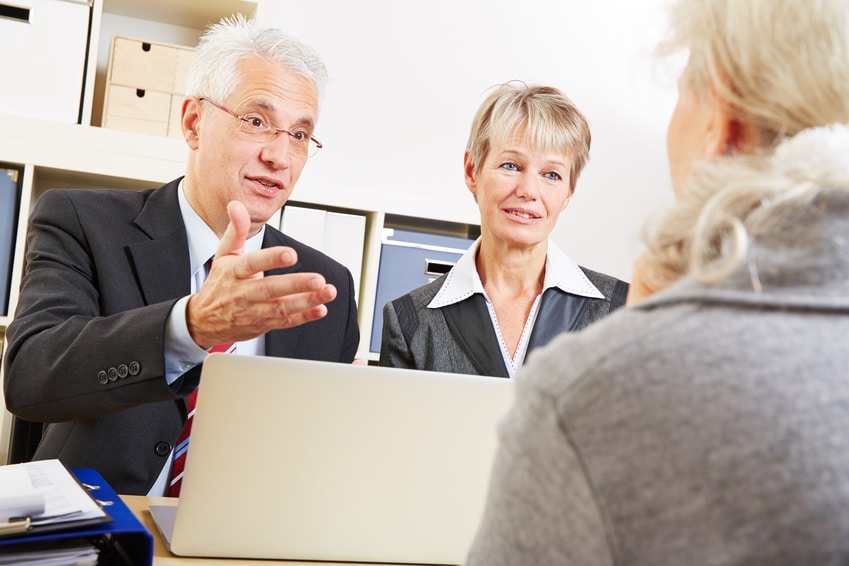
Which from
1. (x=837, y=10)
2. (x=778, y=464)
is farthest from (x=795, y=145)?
(x=778, y=464)

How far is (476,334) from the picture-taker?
1.95 metres

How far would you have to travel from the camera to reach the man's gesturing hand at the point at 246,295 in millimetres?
1130

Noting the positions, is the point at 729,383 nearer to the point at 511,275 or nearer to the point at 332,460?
the point at 332,460

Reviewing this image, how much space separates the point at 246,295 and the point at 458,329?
862mm

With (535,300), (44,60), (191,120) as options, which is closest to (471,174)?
(535,300)

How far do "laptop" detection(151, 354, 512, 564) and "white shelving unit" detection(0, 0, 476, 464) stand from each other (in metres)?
1.46

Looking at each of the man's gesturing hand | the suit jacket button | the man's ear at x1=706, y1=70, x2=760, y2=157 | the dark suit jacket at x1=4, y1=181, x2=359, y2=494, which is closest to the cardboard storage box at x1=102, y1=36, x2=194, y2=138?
the dark suit jacket at x1=4, y1=181, x2=359, y2=494

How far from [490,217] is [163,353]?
990 millimetres

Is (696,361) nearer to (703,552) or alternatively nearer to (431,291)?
(703,552)

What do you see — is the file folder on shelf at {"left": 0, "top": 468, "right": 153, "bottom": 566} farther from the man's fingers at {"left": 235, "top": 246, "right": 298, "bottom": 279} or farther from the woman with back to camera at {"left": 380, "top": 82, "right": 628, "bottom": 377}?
the woman with back to camera at {"left": 380, "top": 82, "right": 628, "bottom": 377}

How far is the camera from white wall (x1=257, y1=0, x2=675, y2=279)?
292 centimetres

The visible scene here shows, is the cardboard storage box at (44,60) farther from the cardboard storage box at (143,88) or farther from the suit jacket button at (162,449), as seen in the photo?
the suit jacket button at (162,449)

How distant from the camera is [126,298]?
1664 mm

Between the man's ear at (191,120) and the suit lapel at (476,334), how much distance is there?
0.71m
